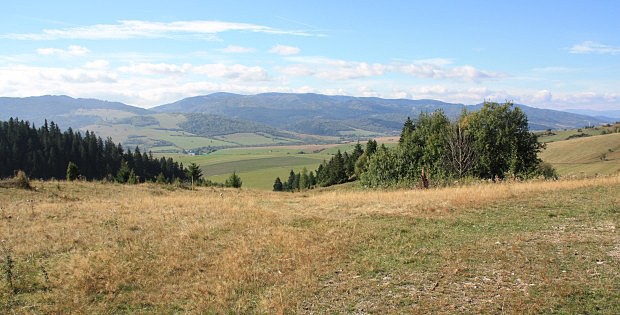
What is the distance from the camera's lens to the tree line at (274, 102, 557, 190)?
39.6 metres

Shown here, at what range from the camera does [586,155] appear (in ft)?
304

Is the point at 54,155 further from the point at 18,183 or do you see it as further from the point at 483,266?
the point at 483,266

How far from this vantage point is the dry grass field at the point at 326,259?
8.12 m

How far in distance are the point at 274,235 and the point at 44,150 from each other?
10496 centimetres

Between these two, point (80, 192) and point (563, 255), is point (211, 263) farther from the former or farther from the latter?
point (80, 192)

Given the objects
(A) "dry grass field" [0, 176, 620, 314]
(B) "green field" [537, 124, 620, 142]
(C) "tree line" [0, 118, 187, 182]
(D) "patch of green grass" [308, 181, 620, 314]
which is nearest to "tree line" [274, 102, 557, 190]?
(A) "dry grass field" [0, 176, 620, 314]

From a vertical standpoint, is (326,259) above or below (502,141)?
below

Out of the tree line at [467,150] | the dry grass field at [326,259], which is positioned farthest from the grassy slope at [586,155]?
the dry grass field at [326,259]

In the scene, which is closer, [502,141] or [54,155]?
[502,141]

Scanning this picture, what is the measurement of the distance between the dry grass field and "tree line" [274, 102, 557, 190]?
21962 mm

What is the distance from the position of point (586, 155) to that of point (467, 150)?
69.9 meters

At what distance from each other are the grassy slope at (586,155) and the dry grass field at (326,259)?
70.5 meters

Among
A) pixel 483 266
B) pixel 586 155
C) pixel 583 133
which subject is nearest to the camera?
pixel 483 266

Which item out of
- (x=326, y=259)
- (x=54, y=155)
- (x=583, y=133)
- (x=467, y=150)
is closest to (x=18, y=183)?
(x=326, y=259)
